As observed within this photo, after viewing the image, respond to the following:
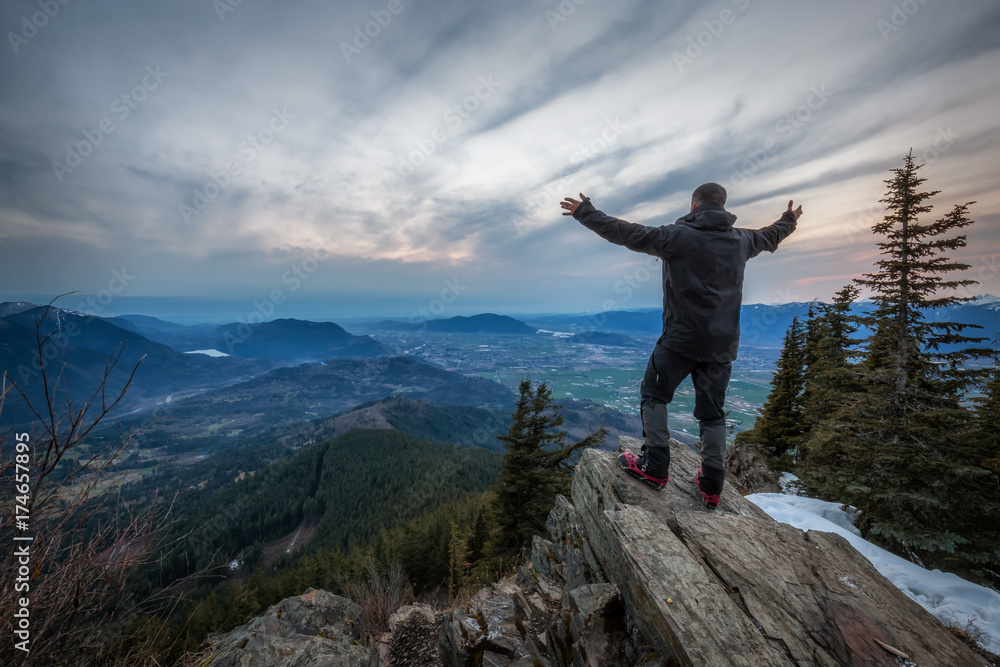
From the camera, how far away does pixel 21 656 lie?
354 cm

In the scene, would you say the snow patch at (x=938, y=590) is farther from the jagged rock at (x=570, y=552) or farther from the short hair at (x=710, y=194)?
the short hair at (x=710, y=194)

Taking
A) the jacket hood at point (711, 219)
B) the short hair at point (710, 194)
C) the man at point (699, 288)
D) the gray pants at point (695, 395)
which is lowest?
the gray pants at point (695, 395)

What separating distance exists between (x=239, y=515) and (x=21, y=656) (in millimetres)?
91807

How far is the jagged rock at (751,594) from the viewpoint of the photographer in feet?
10.2

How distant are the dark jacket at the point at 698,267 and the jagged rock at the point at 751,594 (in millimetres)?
2355

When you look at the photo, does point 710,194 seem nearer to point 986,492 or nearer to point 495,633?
point 495,633

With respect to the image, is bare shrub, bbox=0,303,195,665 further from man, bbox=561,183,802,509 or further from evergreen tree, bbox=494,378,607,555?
evergreen tree, bbox=494,378,607,555

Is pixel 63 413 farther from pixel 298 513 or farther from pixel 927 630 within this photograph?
pixel 298 513

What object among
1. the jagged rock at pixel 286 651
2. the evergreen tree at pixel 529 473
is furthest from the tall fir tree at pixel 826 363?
the jagged rock at pixel 286 651

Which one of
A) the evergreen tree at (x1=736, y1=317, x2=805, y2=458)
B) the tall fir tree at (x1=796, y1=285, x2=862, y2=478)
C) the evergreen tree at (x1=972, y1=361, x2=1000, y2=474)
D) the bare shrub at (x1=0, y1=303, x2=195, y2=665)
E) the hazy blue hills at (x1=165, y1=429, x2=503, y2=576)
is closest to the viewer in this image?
the bare shrub at (x1=0, y1=303, x2=195, y2=665)

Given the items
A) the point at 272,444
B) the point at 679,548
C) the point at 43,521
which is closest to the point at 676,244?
the point at 679,548

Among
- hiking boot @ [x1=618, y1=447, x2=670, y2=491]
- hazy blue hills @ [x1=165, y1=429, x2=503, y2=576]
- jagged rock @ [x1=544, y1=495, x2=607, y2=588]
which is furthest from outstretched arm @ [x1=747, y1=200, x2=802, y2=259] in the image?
hazy blue hills @ [x1=165, y1=429, x2=503, y2=576]

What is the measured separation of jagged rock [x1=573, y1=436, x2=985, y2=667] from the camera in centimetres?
311

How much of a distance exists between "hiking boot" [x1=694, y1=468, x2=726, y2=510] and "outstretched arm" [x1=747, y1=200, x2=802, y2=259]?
3131 mm
